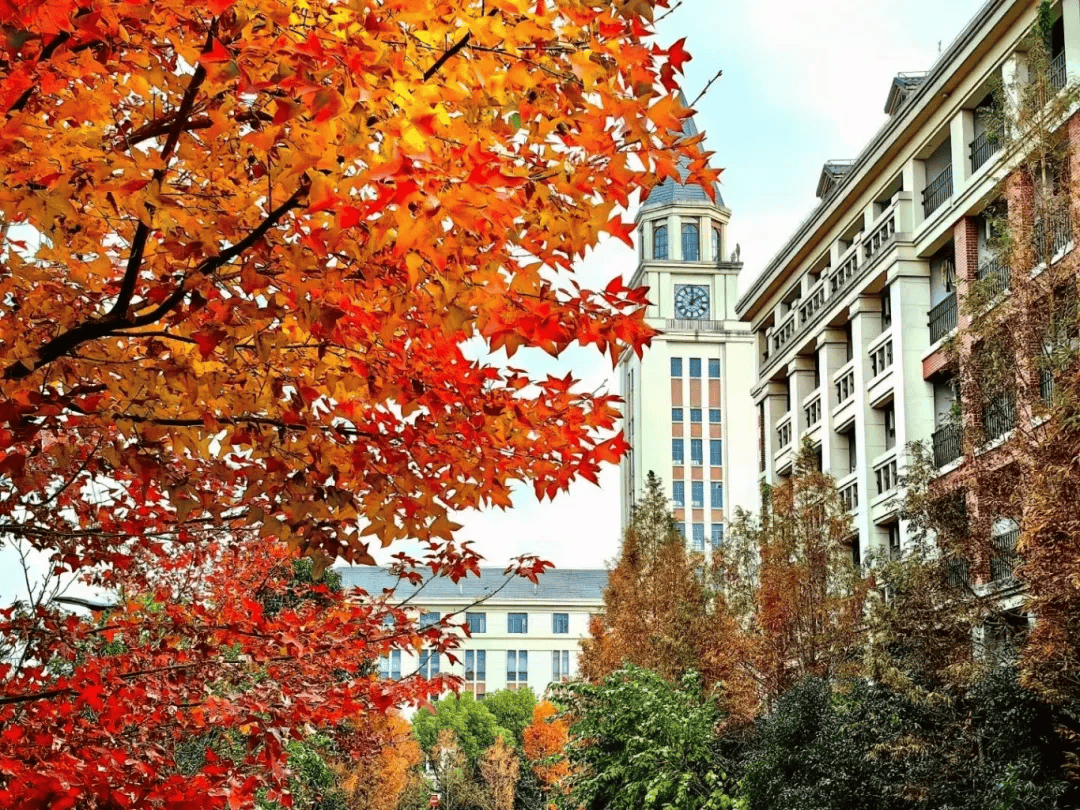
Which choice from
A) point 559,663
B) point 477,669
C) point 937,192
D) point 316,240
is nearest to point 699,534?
point 559,663

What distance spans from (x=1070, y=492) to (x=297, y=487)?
40.7 feet

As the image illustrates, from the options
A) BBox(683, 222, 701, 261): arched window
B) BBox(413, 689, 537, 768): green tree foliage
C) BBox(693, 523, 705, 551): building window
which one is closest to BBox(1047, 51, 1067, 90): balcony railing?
BBox(413, 689, 537, 768): green tree foliage

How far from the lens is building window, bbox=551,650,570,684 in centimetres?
8944

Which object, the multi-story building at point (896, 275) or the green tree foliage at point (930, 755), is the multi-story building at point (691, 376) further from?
the green tree foliage at point (930, 755)

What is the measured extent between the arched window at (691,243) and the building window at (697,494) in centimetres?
1611

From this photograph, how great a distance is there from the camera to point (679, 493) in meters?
81.2

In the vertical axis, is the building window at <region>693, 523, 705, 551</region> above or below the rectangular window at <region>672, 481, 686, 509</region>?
below

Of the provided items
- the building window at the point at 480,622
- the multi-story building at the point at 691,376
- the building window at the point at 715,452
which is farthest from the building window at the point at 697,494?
the building window at the point at 480,622

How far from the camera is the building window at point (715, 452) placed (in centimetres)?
8212

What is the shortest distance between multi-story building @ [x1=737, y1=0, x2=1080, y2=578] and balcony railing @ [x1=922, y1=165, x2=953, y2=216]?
0.05m

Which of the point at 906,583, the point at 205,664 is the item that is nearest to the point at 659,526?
the point at 906,583

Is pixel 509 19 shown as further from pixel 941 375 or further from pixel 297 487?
pixel 941 375

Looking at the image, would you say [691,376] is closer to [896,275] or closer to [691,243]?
[691,243]

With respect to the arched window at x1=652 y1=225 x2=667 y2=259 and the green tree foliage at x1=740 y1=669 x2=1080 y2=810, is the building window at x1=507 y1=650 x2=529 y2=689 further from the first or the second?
the green tree foliage at x1=740 y1=669 x2=1080 y2=810
